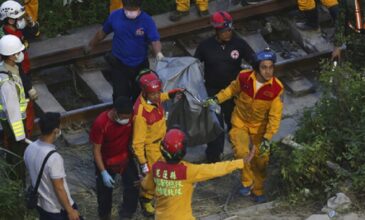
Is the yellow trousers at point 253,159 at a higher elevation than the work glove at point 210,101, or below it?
below

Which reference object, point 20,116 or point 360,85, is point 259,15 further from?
point 20,116

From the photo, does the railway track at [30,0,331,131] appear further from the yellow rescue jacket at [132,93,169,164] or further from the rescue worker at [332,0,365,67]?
the yellow rescue jacket at [132,93,169,164]

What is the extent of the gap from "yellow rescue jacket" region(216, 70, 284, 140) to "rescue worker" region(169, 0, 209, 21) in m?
3.06

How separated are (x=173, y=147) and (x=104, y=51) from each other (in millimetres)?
4736

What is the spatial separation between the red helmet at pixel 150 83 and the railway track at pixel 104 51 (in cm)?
222

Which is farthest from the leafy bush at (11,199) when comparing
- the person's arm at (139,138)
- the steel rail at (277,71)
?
the steel rail at (277,71)

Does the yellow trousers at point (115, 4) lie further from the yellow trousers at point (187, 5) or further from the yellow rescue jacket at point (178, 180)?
the yellow rescue jacket at point (178, 180)

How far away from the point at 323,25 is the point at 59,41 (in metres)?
3.73

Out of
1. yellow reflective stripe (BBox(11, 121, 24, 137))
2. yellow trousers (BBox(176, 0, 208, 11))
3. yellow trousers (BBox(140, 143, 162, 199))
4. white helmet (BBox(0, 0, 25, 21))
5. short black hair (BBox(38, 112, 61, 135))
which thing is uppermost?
white helmet (BBox(0, 0, 25, 21))

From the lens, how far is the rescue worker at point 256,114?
30.1 feet

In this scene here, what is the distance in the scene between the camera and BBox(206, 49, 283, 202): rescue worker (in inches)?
362

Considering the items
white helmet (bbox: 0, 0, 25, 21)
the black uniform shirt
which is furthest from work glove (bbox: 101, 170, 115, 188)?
white helmet (bbox: 0, 0, 25, 21)

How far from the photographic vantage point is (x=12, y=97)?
29.5 ft

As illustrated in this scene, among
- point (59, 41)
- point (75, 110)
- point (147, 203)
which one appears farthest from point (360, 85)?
point (59, 41)
